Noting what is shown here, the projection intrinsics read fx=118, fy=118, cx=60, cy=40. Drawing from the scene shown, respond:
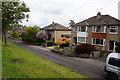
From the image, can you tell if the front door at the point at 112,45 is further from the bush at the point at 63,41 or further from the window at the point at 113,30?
the bush at the point at 63,41

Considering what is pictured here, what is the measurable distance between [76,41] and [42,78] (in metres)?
25.4

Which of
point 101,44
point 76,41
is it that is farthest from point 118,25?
point 76,41

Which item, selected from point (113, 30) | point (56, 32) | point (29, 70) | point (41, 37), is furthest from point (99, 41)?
point (29, 70)

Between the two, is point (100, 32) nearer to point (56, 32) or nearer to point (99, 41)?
point (99, 41)

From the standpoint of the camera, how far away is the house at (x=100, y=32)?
23.0 m

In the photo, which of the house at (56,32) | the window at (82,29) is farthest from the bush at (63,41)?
the house at (56,32)

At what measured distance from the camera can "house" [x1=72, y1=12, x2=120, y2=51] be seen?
23.0 metres

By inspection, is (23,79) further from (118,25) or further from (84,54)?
(118,25)

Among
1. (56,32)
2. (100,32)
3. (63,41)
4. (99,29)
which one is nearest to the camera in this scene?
(100,32)

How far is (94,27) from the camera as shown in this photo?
26.3 metres

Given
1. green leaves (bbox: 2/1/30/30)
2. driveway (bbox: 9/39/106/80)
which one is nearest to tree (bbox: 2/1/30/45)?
green leaves (bbox: 2/1/30/30)

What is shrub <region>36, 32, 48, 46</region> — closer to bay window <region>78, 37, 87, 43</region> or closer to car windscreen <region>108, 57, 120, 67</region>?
bay window <region>78, 37, 87, 43</region>

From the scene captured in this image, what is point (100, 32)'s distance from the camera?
985 inches

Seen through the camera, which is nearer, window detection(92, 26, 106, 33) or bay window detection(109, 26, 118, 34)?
bay window detection(109, 26, 118, 34)
